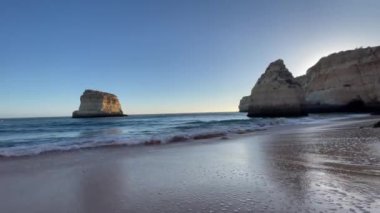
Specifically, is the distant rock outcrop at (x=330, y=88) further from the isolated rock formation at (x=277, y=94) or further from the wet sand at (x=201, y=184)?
the wet sand at (x=201, y=184)

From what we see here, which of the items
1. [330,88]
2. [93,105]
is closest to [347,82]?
[330,88]

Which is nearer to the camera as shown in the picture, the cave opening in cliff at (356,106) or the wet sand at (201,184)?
the wet sand at (201,184)

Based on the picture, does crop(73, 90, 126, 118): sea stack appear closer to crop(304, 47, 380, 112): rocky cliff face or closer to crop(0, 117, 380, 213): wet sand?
crop(304, 47, 380, 112): rocky cliff face

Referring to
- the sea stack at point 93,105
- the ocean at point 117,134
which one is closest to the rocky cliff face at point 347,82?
the ocean at point 117,134

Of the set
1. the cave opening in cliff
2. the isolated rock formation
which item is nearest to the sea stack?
the isolated rock formation

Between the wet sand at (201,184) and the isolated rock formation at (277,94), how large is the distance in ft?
125

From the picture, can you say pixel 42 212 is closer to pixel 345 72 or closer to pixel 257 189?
pixel 257 189

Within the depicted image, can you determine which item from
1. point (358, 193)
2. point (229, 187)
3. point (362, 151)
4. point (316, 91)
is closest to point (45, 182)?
point (229, 187)

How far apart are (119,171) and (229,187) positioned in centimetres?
285

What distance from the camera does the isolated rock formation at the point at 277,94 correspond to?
1757 inches

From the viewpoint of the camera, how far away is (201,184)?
16.4ft

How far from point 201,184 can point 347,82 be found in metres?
55.4

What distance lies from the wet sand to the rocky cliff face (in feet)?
158

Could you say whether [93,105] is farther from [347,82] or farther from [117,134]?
[117,134]
